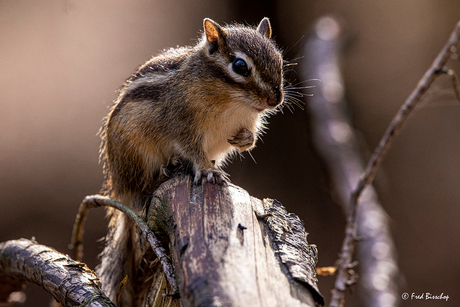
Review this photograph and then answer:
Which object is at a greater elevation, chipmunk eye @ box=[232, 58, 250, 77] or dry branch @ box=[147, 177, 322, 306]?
chipmunk eye @ box=[232, 58, 250, 77]

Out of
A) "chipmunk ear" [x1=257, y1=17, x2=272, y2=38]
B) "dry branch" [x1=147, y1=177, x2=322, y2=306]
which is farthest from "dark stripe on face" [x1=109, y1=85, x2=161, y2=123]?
"dry branch" [x1=147, y1=177, x2=322, y2=306]

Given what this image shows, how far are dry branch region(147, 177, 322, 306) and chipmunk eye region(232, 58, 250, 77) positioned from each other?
791 millimetres

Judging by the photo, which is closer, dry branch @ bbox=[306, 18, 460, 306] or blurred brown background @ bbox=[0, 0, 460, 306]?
dry branch @ bbox=[306, 18, 460, 306]

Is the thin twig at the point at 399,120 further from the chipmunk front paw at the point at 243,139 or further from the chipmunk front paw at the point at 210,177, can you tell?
the chipmunk front paw at the point at 243,139

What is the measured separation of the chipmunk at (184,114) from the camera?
258cm

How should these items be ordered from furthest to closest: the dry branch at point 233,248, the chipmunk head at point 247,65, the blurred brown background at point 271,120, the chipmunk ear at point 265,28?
the blurred brown background at point 271,120
the chipmunk ear at point 265,28
the chipmunk head at point 247,65
the dry branch at point 233,248

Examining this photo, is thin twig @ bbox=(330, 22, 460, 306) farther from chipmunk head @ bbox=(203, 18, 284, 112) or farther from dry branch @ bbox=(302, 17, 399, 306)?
chipmunk head @ bbox=(203, 18, 284, 112)

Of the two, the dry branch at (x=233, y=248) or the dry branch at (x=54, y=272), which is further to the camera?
the dry branch at (x=54, y=272)

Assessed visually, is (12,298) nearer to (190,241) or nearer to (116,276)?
(116,276)

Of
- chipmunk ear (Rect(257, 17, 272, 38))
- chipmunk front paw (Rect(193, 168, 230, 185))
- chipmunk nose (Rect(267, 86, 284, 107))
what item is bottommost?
chipmunk front paw (Rect(193, 168, 230, 185))

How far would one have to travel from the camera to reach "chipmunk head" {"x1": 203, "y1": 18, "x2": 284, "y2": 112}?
2527 mm

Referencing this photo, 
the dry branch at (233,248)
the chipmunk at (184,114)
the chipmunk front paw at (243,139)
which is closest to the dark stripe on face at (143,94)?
the chipmunk at (184,114)

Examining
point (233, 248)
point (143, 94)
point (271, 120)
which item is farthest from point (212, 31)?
point (271, 120)

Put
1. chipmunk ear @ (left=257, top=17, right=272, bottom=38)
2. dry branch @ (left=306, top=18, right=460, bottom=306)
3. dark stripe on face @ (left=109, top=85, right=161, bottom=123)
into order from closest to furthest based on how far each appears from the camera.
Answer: dry branch @ (left=306, top=18, right=460, bottom=306) → dark stripe on face @ (left=109, top=85, right=161, bottom=123) → chipmunk ear @ (left=257, top=17, right=272, bottom=38)
